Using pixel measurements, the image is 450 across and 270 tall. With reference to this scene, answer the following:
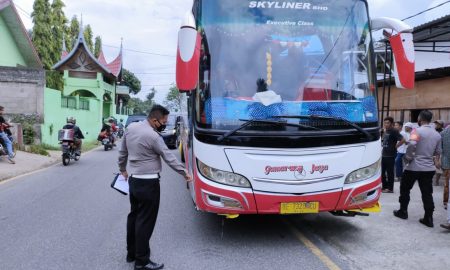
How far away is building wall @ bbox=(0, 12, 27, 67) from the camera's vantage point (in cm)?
2043

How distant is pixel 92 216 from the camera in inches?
249

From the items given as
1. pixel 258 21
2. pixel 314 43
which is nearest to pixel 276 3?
pixel 258 21

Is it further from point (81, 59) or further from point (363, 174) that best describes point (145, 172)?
point (81, 59)

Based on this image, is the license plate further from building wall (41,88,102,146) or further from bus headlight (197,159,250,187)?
building wall (41,88,102,146)

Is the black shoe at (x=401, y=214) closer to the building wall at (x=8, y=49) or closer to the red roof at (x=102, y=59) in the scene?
the building wall at (x=8, y=49)

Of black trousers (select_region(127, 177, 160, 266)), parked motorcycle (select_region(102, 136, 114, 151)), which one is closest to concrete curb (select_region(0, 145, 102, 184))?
parked motorcycle (select_region(102, 136, 114, 151))

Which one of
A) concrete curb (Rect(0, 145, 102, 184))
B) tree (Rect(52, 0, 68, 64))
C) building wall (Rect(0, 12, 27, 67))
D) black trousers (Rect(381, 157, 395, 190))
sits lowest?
concrete curb (Rect(0, 145, 102, 184))

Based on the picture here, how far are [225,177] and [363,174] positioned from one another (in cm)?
165

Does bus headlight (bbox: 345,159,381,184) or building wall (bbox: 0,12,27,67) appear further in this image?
building wall (bbox: 0,12,27,67)

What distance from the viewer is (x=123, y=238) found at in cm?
525

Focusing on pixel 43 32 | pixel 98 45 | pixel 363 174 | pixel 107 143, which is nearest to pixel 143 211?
pixel 363 174

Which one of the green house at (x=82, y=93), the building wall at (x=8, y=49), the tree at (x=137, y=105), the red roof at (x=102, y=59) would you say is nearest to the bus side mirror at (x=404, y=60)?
the green house at (x=82, y=93)

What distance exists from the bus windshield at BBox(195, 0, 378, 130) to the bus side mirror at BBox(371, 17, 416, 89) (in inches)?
14.7

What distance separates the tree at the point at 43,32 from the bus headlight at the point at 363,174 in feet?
104
